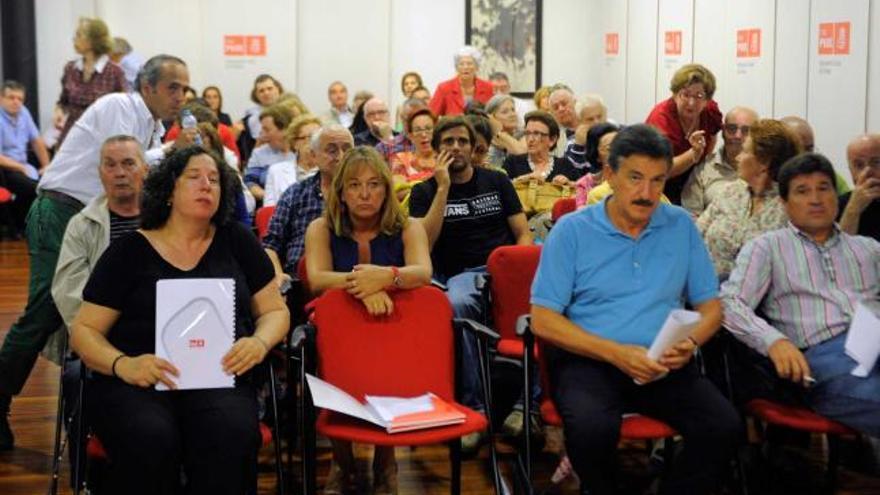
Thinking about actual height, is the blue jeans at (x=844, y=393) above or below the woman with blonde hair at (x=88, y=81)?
below

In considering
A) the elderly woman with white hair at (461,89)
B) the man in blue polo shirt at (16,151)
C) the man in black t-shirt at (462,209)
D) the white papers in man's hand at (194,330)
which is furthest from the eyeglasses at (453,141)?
the man in blue polo shirt at (16,151)

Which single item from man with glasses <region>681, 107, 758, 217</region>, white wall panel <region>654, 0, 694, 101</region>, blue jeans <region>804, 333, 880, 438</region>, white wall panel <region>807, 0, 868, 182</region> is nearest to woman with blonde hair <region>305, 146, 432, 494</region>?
blue jeans <region>804, 333, 880, 438</region>

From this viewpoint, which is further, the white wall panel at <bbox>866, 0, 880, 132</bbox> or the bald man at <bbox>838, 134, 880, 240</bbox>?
the white wall panel at <bbox>866, 0, 880, 132</bbox>

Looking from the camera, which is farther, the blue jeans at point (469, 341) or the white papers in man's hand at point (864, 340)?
the blue jeans at point (469, 341)

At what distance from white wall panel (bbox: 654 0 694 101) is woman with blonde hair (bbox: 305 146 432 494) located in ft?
18.8

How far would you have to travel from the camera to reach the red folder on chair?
348 cm

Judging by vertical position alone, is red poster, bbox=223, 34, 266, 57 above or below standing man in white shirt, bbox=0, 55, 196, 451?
above

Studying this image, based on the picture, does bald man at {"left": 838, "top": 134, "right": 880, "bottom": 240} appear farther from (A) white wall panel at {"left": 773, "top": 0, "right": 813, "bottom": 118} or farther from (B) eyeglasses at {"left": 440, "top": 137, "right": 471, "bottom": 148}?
(A) white wall panel at {"left": 773, "top": 0, "right": 813, "bottom": 118}

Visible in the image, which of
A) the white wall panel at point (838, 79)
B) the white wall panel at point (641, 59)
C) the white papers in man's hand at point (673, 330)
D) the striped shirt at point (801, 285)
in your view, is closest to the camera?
the white papers in man's hand at point (673, 330)

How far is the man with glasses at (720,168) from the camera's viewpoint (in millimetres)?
5918

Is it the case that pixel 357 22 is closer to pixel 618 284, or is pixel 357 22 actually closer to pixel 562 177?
pixel 562 177

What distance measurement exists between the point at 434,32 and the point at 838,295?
31.2ft

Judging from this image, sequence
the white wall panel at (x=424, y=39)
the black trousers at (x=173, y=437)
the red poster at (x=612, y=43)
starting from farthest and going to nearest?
the white wall panel at (x=424, y=39)
the red poster at (x=612, y=43)
the black trousers at (x=173, y=437)

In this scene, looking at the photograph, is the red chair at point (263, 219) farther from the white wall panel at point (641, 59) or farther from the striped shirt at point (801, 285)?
the white wall panel at point (641, 59)
